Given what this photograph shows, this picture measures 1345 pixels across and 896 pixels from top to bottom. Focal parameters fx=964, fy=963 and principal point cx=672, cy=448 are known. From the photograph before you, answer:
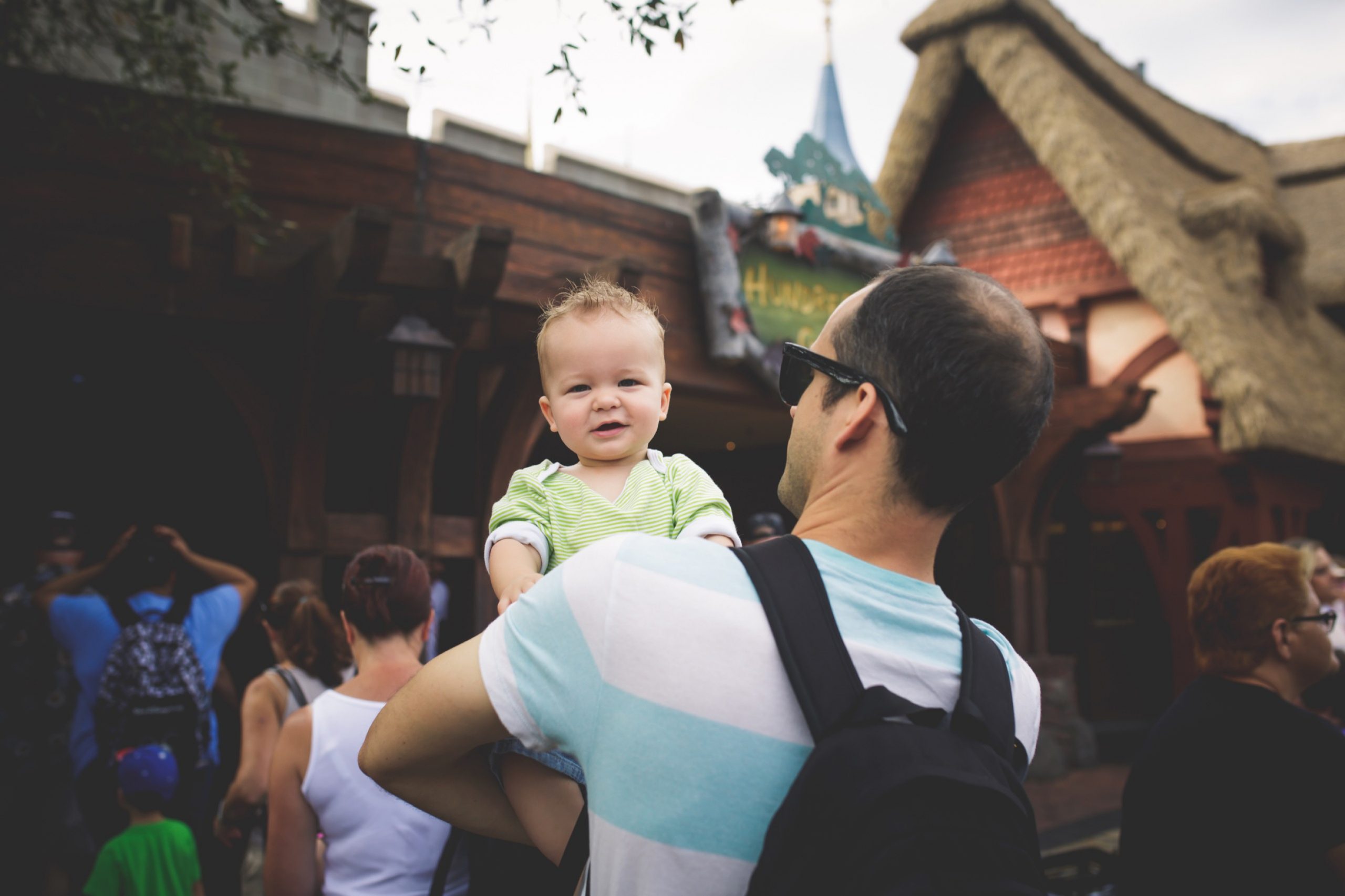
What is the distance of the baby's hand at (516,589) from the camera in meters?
1.36

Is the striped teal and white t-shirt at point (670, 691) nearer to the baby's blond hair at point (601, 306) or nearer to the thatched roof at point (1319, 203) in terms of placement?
the baby's blond hair at point (601, 306)

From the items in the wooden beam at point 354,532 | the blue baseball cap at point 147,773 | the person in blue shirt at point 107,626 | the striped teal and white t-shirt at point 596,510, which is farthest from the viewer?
the wooden beam at point 354,532

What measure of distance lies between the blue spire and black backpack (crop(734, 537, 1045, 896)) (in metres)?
12.0

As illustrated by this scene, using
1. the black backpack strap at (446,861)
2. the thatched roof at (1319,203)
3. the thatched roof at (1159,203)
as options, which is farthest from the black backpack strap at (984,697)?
the thatched roof at (1319,203)

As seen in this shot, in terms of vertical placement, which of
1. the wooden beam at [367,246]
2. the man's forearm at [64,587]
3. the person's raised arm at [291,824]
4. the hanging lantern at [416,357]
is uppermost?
the wooden beam at [367,246]

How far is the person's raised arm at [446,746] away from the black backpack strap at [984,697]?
0.51 metres

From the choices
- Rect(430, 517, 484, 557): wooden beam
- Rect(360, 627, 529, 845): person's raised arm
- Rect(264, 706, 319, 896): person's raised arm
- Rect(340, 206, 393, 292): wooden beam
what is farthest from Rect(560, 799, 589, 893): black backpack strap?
Rect(430, 517, 484, 557): wooden beam

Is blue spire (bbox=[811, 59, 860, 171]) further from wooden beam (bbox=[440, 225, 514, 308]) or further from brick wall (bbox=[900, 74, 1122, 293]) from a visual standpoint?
wooden beam (bbox=[440, 225, 514, 308])

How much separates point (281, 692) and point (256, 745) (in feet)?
0.59

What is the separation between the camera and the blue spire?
40.4 ft

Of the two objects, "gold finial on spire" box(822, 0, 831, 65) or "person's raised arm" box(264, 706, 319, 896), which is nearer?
"person's raised arm" box(264, 706, 319, 896)

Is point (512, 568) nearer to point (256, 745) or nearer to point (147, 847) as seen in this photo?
point (256, 745)

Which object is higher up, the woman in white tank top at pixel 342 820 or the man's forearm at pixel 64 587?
the man's forearm at pixel 64 587

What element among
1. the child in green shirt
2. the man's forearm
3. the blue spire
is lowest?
the child in green shirt
